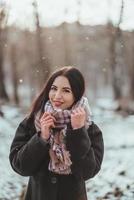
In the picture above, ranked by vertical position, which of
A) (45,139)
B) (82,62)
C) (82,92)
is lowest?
(82,62)

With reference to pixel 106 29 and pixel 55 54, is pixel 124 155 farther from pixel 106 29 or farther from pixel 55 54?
pixel 55 54

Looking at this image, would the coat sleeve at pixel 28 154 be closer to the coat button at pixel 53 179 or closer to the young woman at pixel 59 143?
the young woman at pixel 59 143

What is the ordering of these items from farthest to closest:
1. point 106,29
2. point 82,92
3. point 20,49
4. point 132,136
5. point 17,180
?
point 20,49 < point 106,29 < point 132,136 < point 17,180 < point 82,92

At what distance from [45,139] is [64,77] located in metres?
0.40

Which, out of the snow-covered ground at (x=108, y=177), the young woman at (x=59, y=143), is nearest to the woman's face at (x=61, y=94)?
the young woman at (x=59, y=143)

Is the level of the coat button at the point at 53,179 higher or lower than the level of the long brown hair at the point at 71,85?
lower

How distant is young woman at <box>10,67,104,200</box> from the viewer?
2.89m

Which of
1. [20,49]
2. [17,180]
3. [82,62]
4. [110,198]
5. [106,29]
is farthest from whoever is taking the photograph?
[82,62]

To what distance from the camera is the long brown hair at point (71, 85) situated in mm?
3033

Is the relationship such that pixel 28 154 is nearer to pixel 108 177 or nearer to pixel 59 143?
pixel 59 143

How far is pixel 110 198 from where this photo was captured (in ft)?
26.1

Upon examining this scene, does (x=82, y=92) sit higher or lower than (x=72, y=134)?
higher

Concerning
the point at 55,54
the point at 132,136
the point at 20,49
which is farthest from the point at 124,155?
the point at 20,49

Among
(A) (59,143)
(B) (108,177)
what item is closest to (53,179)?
(A) (59,143)
